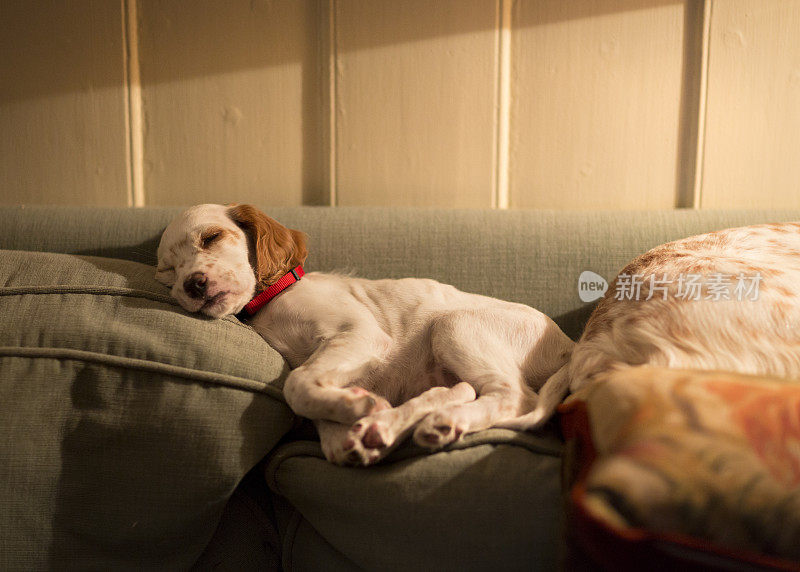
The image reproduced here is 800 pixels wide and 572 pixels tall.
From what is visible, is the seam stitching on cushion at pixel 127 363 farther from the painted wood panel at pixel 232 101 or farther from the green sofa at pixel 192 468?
the painted wood panel at pixel 232 101

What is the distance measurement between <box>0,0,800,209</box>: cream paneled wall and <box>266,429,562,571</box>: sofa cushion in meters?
1.30

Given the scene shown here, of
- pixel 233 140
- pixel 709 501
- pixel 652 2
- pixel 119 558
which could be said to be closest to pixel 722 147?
pixel 652 2

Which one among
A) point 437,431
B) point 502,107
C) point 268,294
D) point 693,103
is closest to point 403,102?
point 502,107

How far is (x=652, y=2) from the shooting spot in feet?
6.40

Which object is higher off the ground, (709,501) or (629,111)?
(629,111)

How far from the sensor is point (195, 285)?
127 cm

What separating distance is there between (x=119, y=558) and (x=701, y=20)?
2.54 m

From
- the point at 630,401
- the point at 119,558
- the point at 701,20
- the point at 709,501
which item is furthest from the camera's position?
the point at 701,20

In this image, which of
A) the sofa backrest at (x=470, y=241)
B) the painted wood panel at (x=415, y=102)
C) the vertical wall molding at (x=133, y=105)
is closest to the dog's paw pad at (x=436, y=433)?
the sofa backrest at (x=470, y=241)

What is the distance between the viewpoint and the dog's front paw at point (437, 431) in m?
0.98

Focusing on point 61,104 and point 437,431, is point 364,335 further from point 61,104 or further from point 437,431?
point 61,104

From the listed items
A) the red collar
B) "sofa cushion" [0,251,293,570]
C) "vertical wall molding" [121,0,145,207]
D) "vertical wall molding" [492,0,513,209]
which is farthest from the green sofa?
"vertical wall molding" [492,0,513,209]

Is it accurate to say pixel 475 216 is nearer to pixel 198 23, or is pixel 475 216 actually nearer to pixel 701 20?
pixel 701 20

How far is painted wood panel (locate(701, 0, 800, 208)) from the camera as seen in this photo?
192cm
